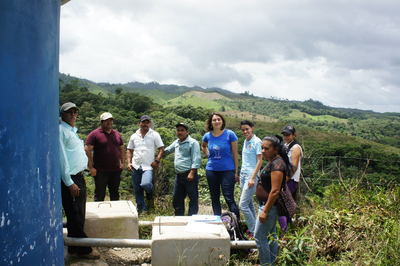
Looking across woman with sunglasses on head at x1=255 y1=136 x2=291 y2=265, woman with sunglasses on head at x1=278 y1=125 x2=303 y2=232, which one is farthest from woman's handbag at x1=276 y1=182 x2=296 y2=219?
woman with sunglasses on head at x1=278 y1=125 x2=303 y2=232

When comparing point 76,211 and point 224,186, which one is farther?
point 224,186

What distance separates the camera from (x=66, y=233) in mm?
3191

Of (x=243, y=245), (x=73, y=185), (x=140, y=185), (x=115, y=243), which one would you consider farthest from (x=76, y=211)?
(x=243, y=245)

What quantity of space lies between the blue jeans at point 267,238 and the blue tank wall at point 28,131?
5.85 feet

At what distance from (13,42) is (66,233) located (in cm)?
209

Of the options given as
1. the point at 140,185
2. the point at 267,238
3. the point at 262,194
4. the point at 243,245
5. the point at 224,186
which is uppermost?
the point at 262,194

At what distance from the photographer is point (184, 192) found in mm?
4340

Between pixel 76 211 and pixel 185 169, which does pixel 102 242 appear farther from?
pixel 185 169

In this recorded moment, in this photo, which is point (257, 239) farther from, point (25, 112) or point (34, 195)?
point (25, 112)

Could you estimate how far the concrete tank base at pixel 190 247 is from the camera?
9.20 feet

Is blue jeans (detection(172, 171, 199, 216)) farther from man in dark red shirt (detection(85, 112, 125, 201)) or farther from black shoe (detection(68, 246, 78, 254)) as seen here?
black shoe (detection(68, 246, 78, 254))

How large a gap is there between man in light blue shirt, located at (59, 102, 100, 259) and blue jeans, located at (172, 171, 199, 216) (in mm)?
1457

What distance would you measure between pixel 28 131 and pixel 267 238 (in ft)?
7.40

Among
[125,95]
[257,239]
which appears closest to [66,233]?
[257,239]
